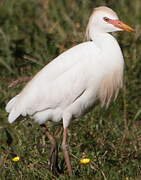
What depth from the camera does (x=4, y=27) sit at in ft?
26.5

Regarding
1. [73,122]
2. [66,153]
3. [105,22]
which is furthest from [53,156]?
[105,22]

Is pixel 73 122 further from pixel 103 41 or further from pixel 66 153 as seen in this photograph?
pixel 103 41

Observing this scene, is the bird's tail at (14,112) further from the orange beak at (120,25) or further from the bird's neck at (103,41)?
the orange beak at (120,25)

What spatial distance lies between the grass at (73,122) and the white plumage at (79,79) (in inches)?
14.9

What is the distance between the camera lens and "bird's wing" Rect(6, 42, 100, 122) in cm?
534

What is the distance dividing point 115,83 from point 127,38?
6.72 feet

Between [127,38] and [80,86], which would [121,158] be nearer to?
[80,86]

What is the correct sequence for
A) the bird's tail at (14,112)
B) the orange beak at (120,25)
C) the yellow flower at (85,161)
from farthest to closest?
1. the bird's tail at (14,112)
2. the orange beak at (120,25)
3. the yellow flower at (85,161)

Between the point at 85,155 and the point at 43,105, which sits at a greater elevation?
the point at 43,105

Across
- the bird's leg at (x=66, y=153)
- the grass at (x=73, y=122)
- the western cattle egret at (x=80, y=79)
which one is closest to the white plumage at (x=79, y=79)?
the western cattle egret at (x=80, y=79)

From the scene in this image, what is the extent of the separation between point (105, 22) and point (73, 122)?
47.9 inches

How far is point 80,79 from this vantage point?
5.33 m

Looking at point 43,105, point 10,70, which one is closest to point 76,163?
point 43,105

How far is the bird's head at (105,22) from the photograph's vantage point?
530 centimetres
